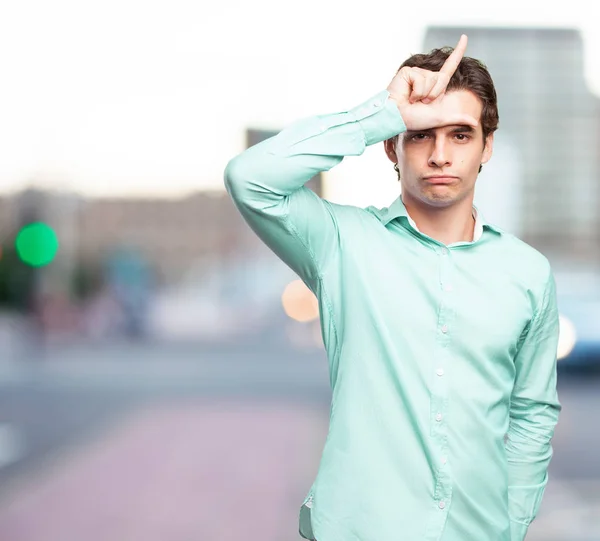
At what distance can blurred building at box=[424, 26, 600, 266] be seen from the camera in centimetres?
7119

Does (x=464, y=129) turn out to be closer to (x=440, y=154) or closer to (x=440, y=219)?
(x=440, y=154)

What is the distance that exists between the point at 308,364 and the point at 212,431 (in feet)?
24.3

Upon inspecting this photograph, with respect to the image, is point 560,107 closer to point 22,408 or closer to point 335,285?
point 22,408

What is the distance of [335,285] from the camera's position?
78.3 inches

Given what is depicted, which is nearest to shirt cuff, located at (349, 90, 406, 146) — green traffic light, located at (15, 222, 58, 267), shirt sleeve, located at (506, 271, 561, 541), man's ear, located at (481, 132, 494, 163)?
man's ear, located at (481, 132, 494, 163)

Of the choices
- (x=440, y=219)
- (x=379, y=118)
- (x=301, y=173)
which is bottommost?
(x=440, y=219)

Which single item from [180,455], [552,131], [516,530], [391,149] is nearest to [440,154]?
[391,149]

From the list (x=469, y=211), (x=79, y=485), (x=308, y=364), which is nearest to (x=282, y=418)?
(x=79, y=485)

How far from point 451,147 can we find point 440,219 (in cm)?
18

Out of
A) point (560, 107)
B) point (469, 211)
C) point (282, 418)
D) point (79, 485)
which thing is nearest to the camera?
point (469, 211)

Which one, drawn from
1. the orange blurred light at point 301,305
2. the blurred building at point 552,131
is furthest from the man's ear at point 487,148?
the blurred building at point 552,131

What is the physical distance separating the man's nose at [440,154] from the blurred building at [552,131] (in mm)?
69358

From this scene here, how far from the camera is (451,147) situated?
195 centimetres

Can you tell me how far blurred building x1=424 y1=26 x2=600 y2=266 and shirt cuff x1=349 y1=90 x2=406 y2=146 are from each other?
69358mm
